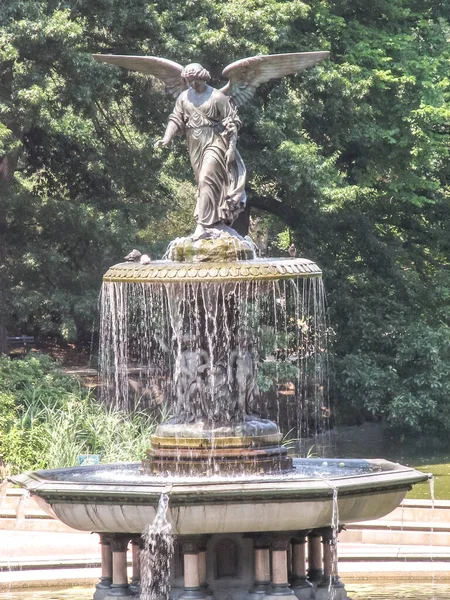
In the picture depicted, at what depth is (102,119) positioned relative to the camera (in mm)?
31969

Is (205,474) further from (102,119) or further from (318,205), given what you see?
(102,119)

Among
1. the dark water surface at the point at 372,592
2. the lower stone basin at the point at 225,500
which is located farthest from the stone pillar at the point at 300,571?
the dark water surface at the point at 372,592

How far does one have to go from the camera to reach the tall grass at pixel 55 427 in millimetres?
20875

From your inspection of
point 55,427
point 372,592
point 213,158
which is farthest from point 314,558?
point 55,427

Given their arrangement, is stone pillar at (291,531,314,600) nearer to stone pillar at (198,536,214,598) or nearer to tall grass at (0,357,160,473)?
stone pillar at (198,536,214,598)

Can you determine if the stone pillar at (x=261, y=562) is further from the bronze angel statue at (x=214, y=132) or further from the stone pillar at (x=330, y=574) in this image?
the bronze angel statue at (x=214, y=132)

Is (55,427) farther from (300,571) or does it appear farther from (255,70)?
(300,571)

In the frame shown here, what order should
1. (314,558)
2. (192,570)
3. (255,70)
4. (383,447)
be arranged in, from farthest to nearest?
(383,447)
(255,70)
(314,558)
(192,570)

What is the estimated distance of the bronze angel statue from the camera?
13727mm

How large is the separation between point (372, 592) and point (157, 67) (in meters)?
5.36

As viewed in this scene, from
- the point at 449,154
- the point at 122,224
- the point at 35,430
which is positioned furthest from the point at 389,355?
the point at 35,430

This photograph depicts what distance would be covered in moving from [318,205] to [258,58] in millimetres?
16073

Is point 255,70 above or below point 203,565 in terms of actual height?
above

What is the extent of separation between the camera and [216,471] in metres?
12.6
